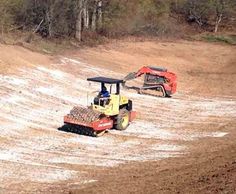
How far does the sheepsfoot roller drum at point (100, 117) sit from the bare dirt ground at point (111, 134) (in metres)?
0.38

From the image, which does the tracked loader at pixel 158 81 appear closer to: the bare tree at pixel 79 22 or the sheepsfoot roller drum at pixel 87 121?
the sheepsfoot roller drum at pixel 87 121

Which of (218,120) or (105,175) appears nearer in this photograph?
(105,175)

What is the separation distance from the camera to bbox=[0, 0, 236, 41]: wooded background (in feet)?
153

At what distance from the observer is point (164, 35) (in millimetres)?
54750

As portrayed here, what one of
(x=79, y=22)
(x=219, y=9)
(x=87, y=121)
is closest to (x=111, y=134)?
(x=87, y=121)

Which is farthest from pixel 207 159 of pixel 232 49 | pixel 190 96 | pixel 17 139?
pixel 232 49

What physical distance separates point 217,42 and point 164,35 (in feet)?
17.3

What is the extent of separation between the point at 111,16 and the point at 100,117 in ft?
106

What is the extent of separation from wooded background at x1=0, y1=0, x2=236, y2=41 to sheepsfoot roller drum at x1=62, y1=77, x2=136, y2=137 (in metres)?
22.5

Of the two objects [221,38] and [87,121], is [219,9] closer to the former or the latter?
[221,38]

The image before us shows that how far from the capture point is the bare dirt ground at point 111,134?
54.3ft

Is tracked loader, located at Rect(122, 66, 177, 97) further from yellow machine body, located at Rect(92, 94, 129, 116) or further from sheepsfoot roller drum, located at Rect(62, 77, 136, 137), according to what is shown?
yellow machine body, located at Rect(92, 94, 129, 116)

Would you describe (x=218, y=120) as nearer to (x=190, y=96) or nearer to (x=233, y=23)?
(x=190, y=96)

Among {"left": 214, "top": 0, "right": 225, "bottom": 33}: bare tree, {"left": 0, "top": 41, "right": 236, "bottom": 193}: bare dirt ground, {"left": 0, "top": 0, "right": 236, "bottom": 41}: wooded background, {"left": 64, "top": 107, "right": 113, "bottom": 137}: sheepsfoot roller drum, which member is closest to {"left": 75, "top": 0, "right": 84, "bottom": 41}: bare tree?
{"left": 0, "top": 0, "right": 236, "bottom": 41}: wooded background
